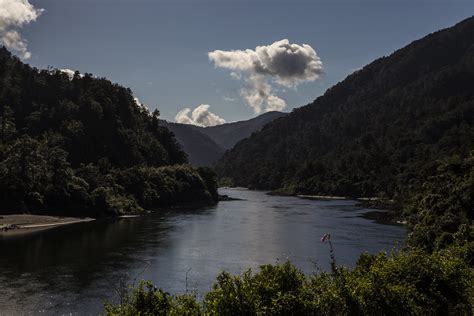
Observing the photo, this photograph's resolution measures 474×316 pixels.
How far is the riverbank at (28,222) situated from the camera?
105625 mm

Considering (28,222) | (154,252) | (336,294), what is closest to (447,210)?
(154,252)

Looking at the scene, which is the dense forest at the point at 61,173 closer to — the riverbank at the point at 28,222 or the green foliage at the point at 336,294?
the riverbank at the point at 28,222

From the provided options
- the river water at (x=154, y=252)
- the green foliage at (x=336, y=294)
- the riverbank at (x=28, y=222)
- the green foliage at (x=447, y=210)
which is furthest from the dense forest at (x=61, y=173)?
the green foliage at (x=336, y=294)

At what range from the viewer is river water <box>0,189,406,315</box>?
56406 millimetres

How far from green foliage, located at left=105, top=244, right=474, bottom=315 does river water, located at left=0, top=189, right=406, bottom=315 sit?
9.97 metres

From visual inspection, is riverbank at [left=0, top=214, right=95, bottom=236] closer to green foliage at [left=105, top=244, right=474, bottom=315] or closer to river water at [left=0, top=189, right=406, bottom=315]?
river water at [left=0, top=189, right=406, bottom=315]

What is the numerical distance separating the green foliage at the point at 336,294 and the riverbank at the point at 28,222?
85.0m

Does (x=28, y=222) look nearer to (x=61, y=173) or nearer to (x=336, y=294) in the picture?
(x=61, y=173)

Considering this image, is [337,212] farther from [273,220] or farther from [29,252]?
[29,252]

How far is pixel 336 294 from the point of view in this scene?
26391 mm

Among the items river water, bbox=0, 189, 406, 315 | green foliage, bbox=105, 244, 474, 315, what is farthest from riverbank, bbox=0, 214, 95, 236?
green foliage, bbox=105, 244, 474, 315

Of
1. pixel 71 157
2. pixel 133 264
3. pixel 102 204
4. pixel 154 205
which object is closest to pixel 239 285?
Result: pixel 133 264

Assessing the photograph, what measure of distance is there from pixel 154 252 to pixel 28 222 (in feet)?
152

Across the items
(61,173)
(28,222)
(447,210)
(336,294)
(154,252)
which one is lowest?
(154,252)
